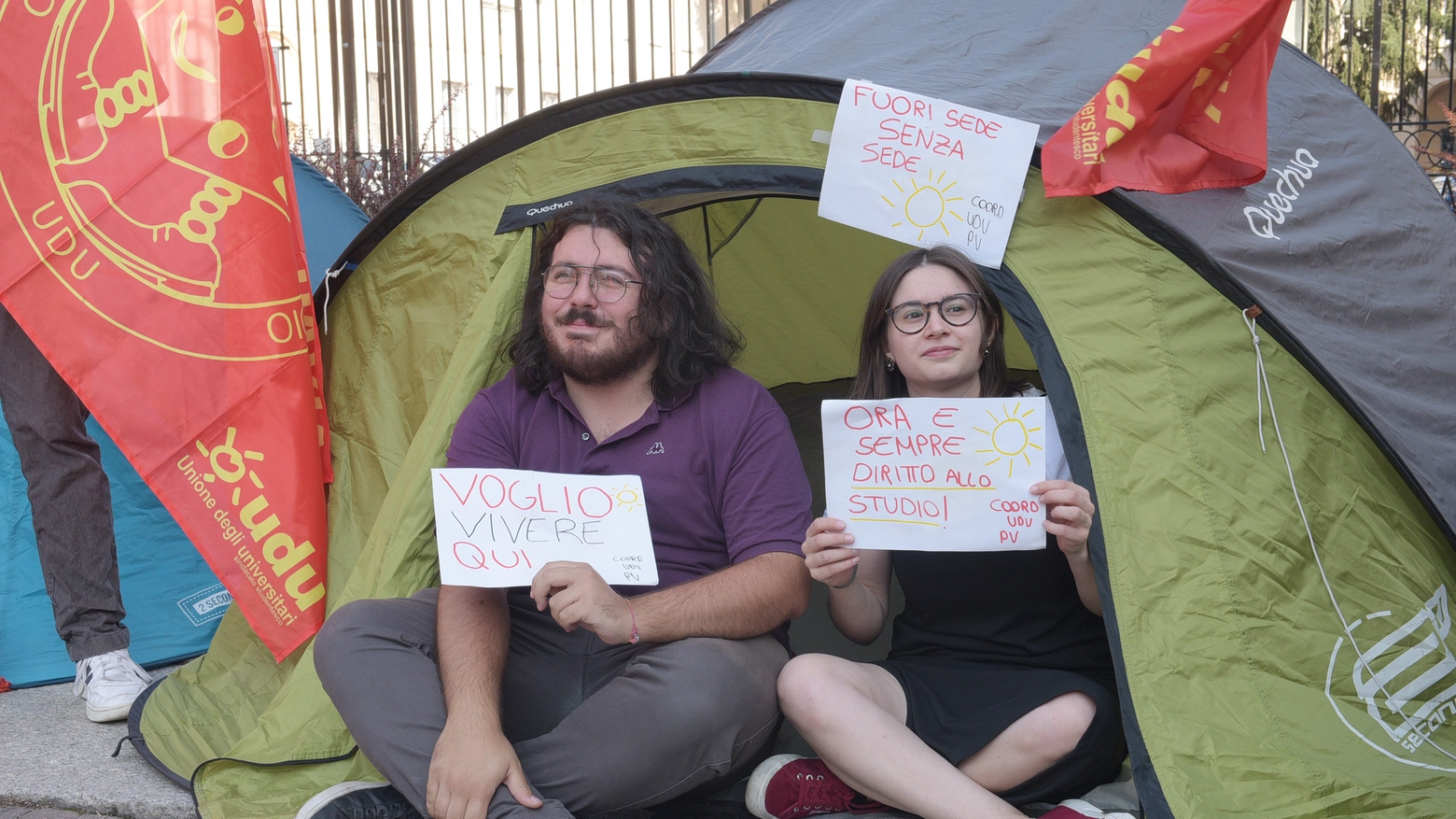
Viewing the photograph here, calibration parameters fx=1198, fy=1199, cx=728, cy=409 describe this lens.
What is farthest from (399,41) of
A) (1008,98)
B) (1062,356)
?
(1062,356)

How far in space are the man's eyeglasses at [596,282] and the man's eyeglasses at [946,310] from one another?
491 mm

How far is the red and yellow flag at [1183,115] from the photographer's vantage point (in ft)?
6.29

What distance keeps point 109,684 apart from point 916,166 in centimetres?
201

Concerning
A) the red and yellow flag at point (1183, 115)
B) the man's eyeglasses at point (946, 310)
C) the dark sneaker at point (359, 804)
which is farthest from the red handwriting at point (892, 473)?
the dark sneaker at point (359, 804)

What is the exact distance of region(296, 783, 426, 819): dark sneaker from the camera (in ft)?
6.34

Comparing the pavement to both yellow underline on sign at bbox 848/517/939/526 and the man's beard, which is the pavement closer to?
the man's beard

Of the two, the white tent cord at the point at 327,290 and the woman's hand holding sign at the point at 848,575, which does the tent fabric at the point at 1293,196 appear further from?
the white tent cord at the point at 327,290

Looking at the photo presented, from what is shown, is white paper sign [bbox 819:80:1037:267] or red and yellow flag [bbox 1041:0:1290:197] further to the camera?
white paper sign [bbox 819:80:1037:267]

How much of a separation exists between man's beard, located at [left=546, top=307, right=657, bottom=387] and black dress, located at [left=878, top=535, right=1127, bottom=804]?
1.94 ft

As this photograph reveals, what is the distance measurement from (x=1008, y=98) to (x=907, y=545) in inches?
34.5

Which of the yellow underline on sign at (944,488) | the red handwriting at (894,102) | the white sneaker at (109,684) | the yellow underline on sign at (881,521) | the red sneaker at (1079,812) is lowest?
the white sneaker at (109,684)

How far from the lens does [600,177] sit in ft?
7.84

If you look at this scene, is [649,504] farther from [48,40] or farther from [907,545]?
[48,40]

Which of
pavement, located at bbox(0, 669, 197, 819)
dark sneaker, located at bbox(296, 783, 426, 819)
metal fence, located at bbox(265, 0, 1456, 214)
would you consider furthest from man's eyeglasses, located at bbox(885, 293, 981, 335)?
metal fence, located at bbox(265, 0, 1456, 214)
